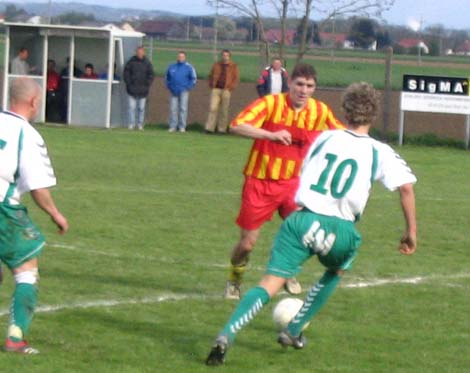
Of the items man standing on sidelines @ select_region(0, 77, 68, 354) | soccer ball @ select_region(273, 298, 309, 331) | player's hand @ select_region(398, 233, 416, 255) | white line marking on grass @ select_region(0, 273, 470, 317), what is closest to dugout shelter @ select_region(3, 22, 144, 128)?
white line marking on grass @ select_region(0, 273, 470, 317)

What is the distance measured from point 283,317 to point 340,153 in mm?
1295

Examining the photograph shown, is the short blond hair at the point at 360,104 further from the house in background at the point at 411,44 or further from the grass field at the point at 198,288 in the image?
the house in background at the point at 411,44

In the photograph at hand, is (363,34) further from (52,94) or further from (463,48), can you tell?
(52,94)

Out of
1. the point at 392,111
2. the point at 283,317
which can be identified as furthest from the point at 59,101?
the point at 283,317

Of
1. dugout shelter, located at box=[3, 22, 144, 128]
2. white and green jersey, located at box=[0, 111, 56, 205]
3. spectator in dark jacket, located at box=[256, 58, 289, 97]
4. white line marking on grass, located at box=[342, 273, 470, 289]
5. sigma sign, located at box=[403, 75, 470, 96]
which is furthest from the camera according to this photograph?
dugout shelter, located at box=[3, 22, 144, 128]

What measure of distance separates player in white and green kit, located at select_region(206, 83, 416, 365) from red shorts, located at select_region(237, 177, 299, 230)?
184 centimetres

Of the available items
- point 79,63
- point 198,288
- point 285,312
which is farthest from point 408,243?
point 79,63

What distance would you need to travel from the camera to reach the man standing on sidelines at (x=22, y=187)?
21.4 feet

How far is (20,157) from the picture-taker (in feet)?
21.4

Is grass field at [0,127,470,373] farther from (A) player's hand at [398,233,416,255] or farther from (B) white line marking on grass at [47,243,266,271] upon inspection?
(A) player's hand at [398,233,416,255]

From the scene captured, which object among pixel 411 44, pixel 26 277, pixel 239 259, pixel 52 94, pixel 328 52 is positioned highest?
pixel 411 44

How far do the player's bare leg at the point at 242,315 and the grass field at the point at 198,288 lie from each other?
0.16 meters

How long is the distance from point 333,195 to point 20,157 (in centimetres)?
173

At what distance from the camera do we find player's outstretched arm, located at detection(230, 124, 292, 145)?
7.46 metres
